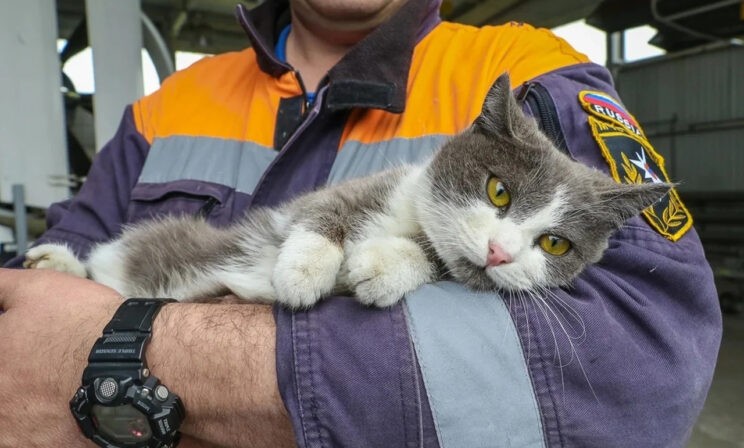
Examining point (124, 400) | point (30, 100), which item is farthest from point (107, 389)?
point (30, 100)

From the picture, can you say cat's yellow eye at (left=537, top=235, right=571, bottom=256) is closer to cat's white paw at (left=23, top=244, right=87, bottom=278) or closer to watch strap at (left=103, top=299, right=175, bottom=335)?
watch strap at (left=103, top=299, right=175, bottom=335)

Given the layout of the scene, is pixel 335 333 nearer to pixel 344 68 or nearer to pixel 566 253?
pixel 566 253

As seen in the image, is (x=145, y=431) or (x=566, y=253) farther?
(x=566, y=253)

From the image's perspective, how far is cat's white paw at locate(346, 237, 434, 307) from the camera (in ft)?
3.08

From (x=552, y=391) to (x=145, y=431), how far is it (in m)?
0.69

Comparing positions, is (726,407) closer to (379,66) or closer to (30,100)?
(379,66)

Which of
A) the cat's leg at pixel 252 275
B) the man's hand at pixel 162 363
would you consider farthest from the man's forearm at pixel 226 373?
the cat's leg at pixel 252 275

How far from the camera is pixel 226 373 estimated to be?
94 centimetres

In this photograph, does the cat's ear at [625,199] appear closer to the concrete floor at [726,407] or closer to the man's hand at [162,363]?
the man's hand at [162,363]

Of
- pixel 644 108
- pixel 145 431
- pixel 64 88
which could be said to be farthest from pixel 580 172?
pixel 644 108

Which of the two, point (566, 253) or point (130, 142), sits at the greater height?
point (566, 253)

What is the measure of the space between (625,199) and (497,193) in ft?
0.80

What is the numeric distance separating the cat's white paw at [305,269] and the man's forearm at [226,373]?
7 centimetres

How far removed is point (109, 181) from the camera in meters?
1.78
